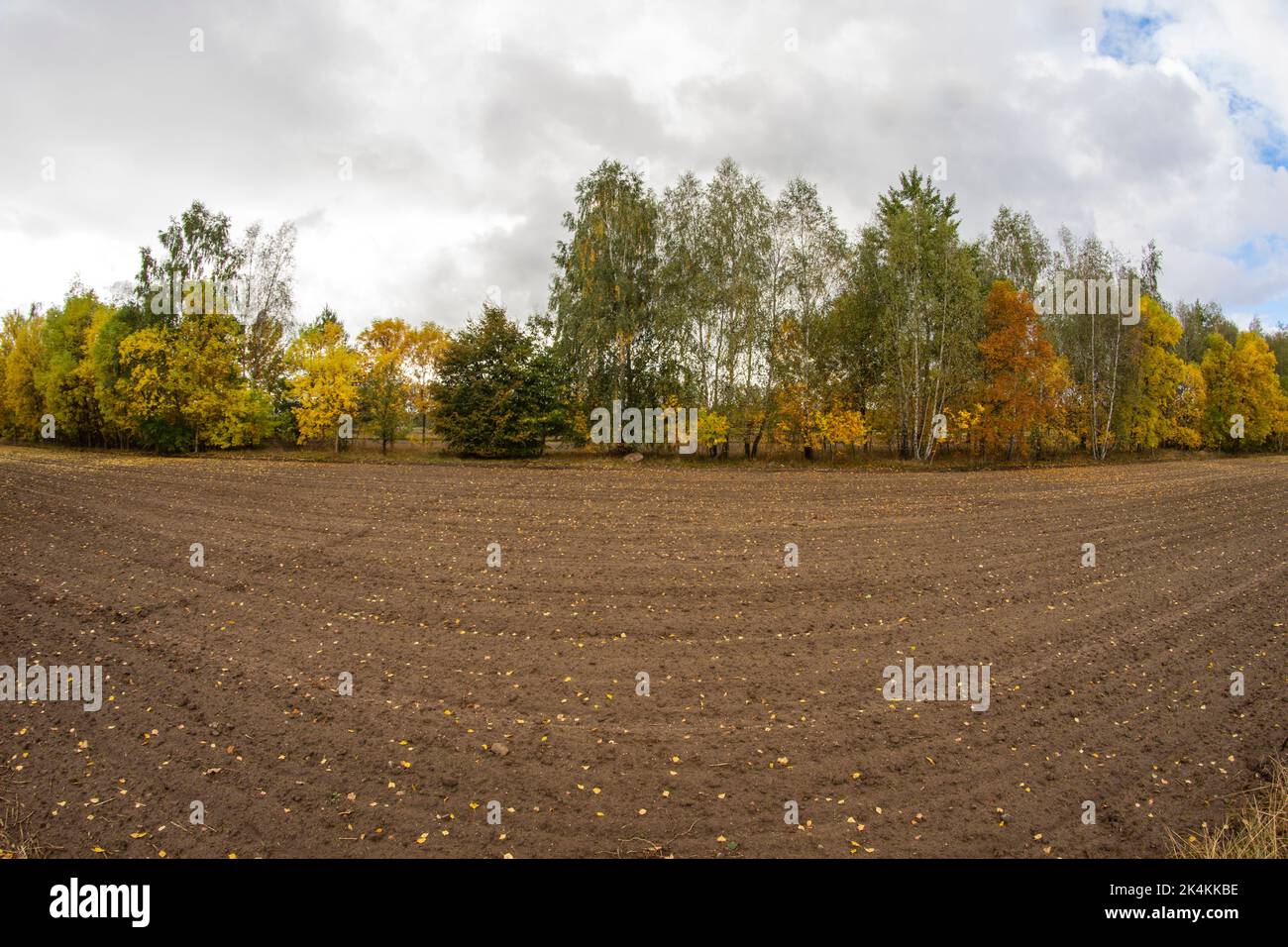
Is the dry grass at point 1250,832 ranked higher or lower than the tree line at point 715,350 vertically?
lower

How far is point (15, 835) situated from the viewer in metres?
4.63

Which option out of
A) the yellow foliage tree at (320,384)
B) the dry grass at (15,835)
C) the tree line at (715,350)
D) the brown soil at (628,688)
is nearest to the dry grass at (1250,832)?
the brown soil at (628,688)

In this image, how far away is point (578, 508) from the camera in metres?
20.8

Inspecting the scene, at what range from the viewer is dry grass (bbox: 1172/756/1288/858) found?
443cm

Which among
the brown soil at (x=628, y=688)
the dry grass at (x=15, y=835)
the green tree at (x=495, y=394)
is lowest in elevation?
the dry grass at (x=15, y=835)

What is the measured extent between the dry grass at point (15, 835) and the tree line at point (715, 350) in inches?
1411

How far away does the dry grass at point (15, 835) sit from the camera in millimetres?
4418

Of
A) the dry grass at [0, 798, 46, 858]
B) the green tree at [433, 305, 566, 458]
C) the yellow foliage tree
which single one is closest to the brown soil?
the dry grass at [0, 798, 46, 858]

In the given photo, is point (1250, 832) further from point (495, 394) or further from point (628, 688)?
point (495, 394)

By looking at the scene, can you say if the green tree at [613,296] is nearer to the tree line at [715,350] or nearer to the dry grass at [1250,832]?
the tree line at [715,350]

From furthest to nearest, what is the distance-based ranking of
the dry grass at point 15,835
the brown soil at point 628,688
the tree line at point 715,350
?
the tree line at point 715,350, the brown soil at point 628,688, the dry grass at point 15,835

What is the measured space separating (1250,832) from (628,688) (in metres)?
5.36

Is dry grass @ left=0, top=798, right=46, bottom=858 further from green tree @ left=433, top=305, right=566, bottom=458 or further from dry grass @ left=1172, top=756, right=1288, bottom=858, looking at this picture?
green tree @ left=433, top=305, right=566, bottom=458
